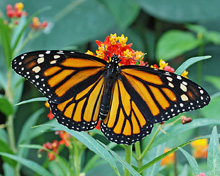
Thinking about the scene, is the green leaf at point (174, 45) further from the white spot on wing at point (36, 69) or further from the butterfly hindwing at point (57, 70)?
the white spot on wing at point (36, 69)

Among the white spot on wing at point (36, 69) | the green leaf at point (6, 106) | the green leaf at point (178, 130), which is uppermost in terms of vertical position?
the white spot on wing at point (36, 69)

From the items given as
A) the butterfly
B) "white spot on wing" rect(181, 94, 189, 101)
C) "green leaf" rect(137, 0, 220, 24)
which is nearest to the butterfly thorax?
the butterfly

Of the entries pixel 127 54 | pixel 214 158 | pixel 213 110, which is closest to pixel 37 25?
pixel 127 54

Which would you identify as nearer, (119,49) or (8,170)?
(119,49)

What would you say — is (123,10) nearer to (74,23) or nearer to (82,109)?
(74,23)

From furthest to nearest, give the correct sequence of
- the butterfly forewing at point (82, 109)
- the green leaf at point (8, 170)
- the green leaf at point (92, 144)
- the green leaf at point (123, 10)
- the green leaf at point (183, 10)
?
the green leaf at point (183, 10) → the green leaf at point (123, 10) → the green leaf at point (8, 170) → the butterfly forewing at point (82, 109) → the green leaf at point (92, 144)

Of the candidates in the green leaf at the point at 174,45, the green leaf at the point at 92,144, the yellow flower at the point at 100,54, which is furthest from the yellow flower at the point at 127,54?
the green leaf at the point at 174,45

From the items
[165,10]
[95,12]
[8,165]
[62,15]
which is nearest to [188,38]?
[165,10]
